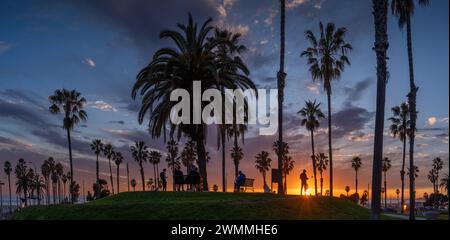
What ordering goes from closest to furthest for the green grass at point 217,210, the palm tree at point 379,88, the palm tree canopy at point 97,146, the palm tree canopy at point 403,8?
the palm tree at point 379,88, the green grass at point 217,210, the palm tree canopy at point 403,8, the palm tree canopy at point 97,146

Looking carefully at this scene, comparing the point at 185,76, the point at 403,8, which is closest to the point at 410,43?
the point at 403,8

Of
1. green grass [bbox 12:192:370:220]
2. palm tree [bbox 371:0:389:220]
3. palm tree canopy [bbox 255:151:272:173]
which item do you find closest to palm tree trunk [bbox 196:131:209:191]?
green grass [bbox 12:192:370:220]

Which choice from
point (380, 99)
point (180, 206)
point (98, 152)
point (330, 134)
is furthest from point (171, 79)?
point (98, 152)

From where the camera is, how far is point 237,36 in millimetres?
57594

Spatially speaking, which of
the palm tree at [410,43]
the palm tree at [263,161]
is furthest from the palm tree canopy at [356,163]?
the palm tree at [410,43]

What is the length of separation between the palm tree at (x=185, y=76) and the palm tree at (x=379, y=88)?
15540 millimetres

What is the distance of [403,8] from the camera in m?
35.7

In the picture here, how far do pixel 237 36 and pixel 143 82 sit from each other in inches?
905

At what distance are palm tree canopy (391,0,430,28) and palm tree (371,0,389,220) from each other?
14.7 metres

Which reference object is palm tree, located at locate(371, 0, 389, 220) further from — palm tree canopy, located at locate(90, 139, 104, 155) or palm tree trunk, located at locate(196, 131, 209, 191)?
palm tree canopy, located at locate(90, 139, 104, 155)

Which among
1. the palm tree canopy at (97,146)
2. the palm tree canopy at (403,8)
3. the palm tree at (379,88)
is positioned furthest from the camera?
the palm tree canopy at (97,146)

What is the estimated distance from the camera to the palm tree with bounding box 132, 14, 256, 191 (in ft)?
119

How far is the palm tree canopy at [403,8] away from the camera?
35.4 meters

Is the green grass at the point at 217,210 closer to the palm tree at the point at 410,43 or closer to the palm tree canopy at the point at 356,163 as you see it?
the palm tree at the point at 410,43
